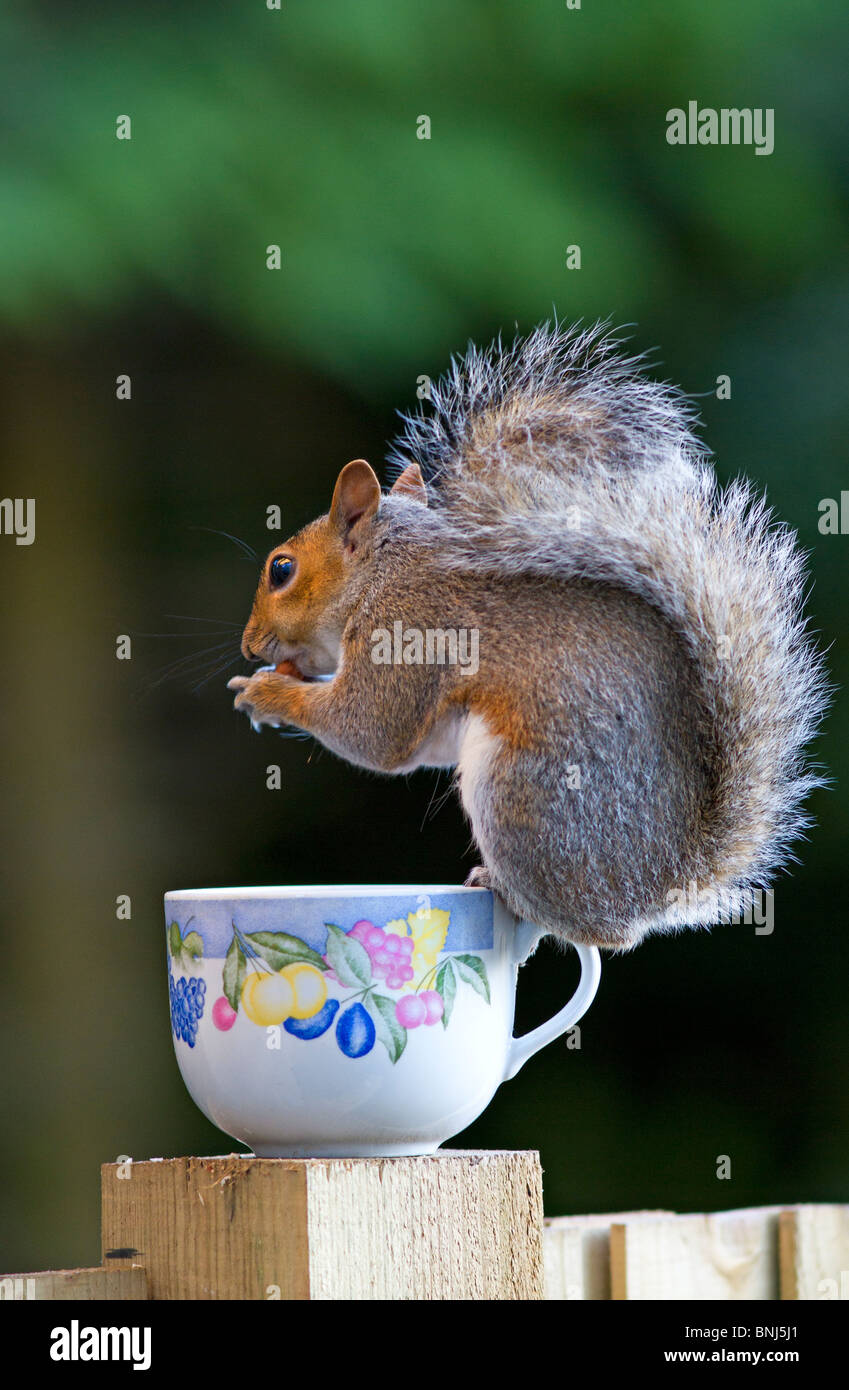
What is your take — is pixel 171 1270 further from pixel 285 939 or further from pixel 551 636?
pixel 551 636

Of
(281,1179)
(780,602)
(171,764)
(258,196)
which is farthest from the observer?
(171,764)

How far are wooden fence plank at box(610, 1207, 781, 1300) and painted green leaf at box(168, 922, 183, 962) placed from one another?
57 cm

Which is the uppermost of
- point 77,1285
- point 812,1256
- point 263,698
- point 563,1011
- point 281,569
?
point 281,569

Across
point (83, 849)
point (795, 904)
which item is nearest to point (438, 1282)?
point (83, 849)

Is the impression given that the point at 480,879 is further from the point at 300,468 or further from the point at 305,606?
the point at 300,468

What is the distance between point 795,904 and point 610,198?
3.80 ft

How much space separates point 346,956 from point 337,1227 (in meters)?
0.15

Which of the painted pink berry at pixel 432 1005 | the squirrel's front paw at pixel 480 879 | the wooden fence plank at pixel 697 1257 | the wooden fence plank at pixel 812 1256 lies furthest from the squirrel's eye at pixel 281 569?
the wooden fence plank at pixel 812 1256

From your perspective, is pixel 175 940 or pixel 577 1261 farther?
pixel 577 1261

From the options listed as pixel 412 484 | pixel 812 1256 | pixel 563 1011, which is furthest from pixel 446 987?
pixel 812 1256

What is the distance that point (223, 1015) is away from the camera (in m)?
0.91

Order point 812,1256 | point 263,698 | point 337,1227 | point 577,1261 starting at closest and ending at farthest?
1. point 337,1227
2. point 263,698
3. point 577,1261
4. point 812,1256

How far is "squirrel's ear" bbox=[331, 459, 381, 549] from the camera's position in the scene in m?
1.16

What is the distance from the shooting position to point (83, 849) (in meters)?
2.36
